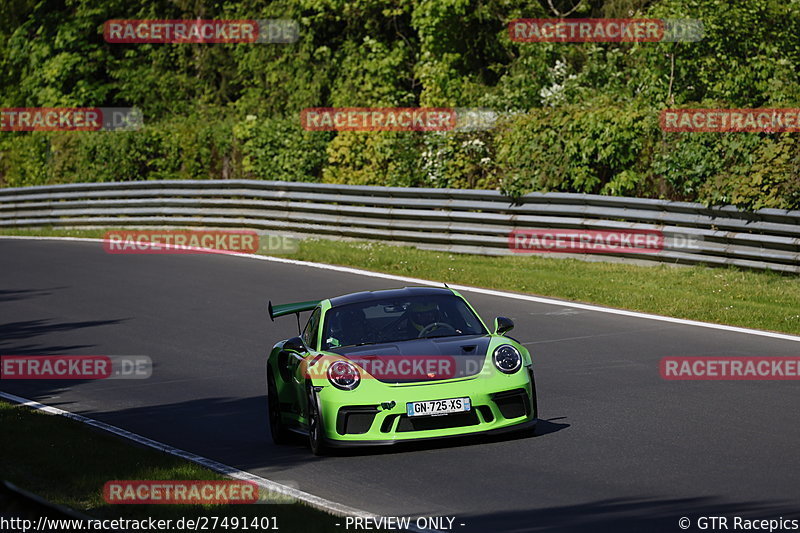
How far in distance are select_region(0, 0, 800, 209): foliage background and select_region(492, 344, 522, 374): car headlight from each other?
10.1m

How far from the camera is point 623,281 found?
20.3m

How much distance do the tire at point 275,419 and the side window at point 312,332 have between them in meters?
0.45

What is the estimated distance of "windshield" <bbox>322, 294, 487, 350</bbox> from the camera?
1105 cm

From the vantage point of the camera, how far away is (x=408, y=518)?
7.95 m

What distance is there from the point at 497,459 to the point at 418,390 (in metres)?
0.80

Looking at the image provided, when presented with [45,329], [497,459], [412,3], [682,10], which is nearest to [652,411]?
[497,459]

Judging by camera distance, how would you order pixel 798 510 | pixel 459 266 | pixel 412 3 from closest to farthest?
pixel 798 510, pixel 459 266, pixel 412 3

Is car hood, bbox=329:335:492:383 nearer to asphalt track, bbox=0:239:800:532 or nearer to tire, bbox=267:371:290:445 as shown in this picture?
asphalt track, bbox=0:239:800:532

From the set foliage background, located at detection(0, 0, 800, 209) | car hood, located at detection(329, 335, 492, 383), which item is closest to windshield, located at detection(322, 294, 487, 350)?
car hood, located at detection(329, 335, 492, 383)

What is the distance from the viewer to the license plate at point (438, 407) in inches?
390

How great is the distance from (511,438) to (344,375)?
148 centimetres

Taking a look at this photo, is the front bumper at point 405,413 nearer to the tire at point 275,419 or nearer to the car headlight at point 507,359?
the car headlight at point 507,359

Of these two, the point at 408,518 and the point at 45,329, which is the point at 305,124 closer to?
the point at 45,329

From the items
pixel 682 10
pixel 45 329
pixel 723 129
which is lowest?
pixel 45 329
